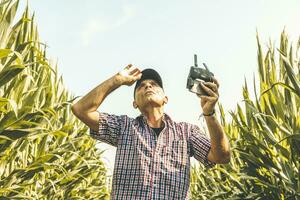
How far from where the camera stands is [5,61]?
2.40 m

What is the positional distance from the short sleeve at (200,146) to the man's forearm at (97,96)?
330mm

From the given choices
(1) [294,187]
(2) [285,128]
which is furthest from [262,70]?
(1) [294,187]

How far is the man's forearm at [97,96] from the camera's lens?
1558 mm

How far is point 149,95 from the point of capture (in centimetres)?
167

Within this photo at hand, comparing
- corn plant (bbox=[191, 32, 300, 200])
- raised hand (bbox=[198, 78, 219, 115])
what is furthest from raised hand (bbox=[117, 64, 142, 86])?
corn plant (bbox=[191, 32, 300, 200])

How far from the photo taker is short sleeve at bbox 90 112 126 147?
1.61 m

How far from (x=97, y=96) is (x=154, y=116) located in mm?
234

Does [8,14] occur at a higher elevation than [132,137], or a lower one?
higher

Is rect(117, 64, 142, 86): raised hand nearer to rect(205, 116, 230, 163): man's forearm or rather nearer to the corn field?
rect(205, 116, 230, 163): man's forearm

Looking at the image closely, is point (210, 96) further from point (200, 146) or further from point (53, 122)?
point (53, 122)

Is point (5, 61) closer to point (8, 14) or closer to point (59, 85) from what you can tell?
point (8, 14)

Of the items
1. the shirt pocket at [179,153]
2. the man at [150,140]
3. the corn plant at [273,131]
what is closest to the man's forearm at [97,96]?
the man at [150,140]

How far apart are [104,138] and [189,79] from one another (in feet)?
1.22

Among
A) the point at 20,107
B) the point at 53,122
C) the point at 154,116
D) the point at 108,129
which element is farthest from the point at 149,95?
the point at 53,122
